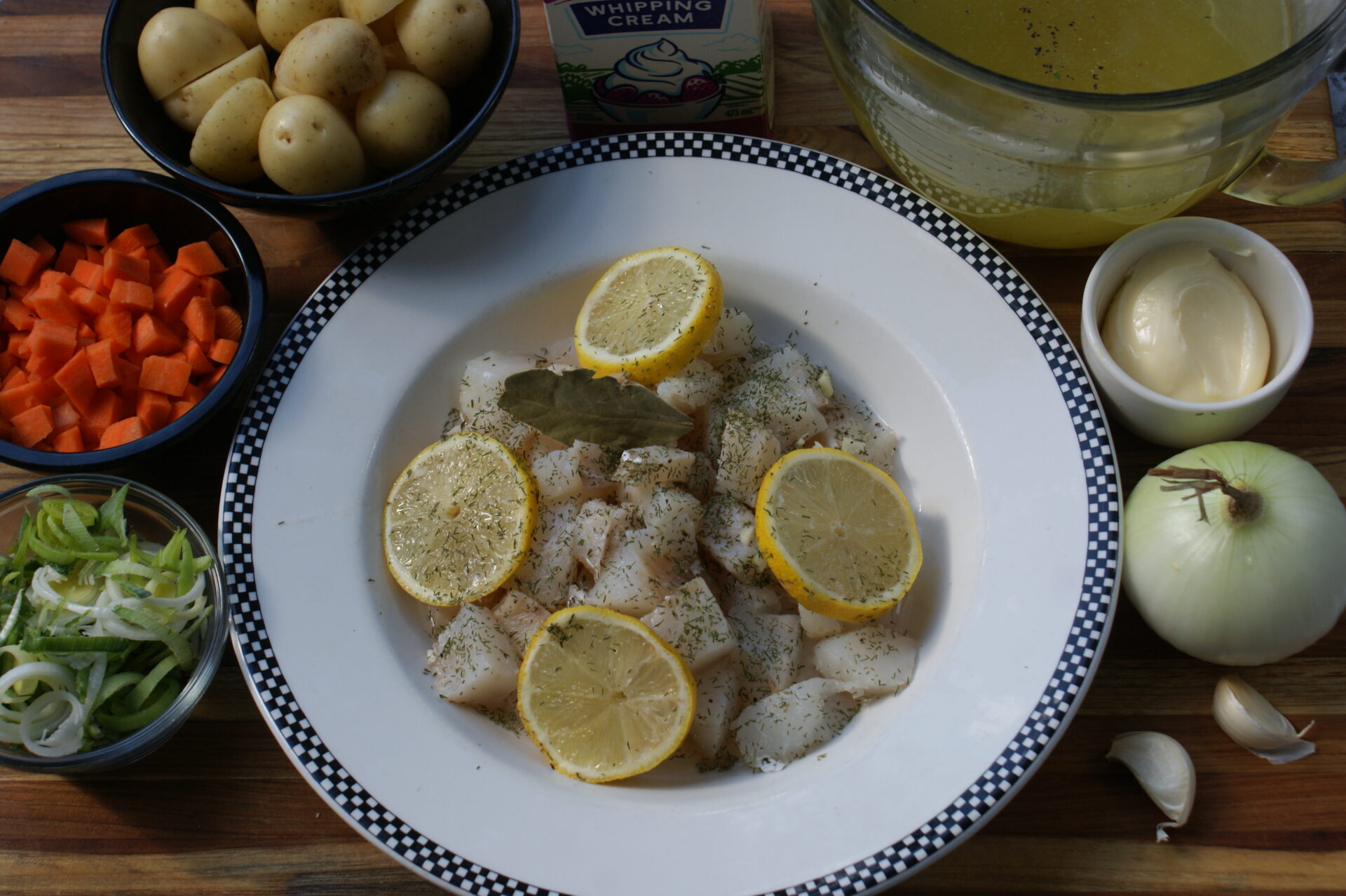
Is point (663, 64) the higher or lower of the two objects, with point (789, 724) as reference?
higher

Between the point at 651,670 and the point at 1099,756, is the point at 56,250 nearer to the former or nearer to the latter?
the point at 651,670

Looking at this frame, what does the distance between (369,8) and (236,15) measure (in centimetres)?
28

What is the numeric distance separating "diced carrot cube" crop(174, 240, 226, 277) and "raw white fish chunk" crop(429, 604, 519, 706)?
0.80 meters

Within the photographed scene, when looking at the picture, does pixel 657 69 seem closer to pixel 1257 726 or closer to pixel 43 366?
pixel 43 366

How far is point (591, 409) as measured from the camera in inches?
71.2

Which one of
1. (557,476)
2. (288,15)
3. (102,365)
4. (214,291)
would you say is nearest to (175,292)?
(214,291)

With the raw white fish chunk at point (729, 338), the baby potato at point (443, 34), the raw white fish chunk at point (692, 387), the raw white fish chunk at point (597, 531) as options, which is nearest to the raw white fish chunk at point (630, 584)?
the raw white fish chunk at point (597, 531)

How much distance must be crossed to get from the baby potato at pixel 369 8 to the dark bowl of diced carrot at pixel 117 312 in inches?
16.8

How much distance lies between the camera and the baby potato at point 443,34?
1.87 meters

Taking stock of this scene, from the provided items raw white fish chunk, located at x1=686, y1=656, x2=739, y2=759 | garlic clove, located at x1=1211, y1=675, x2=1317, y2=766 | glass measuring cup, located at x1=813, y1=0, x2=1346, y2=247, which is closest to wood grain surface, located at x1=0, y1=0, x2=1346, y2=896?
garlic clove, located at x1=1211, y1=675, x2=1317, y2=766

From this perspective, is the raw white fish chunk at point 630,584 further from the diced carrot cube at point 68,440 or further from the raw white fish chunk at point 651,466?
the diced carrot cube at point 68,440

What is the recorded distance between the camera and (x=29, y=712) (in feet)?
5.26

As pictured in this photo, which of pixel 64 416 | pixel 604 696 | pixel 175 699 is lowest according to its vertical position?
pixel 175 699

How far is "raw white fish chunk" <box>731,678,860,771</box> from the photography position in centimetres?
166
